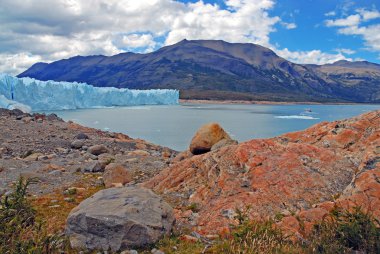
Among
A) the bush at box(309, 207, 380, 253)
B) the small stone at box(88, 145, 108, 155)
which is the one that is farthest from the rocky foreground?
the small stone at box(88, 145, 108, 155)

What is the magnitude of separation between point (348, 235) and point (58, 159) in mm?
11856

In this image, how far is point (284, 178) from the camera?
6.68 metres

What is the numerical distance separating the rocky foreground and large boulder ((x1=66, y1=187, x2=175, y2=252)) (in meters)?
0.01

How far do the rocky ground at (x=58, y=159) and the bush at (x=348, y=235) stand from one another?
6063mm

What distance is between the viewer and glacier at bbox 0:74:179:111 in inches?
2197

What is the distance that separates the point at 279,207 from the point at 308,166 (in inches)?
49.9

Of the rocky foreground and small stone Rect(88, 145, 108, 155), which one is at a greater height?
the rocky foreground

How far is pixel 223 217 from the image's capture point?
5.98 m

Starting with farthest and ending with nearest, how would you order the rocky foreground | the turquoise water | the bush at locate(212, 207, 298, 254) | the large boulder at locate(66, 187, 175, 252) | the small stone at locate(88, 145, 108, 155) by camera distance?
the turquoise water
the small stone at locate(88, 145, 108, 155)
the rocky foreground
the large boulder at locate(66, 187, 175, 252)
the bush at locate(212, 207, 298, 254)

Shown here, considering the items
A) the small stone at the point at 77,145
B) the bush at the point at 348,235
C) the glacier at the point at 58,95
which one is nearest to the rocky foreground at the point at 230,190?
the bush at the point at 348,235

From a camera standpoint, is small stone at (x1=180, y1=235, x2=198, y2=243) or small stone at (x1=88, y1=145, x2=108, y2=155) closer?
small stone at (x1=180, y1=235, x2=198, y2=243)

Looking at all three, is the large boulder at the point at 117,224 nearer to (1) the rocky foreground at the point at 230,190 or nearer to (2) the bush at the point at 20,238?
(1) the rocky foreground at the point at 230,190

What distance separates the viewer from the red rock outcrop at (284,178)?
231 inches

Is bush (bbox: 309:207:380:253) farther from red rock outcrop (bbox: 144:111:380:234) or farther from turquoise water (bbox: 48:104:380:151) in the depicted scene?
turquoise water (bbox: 48:104:380:151)
